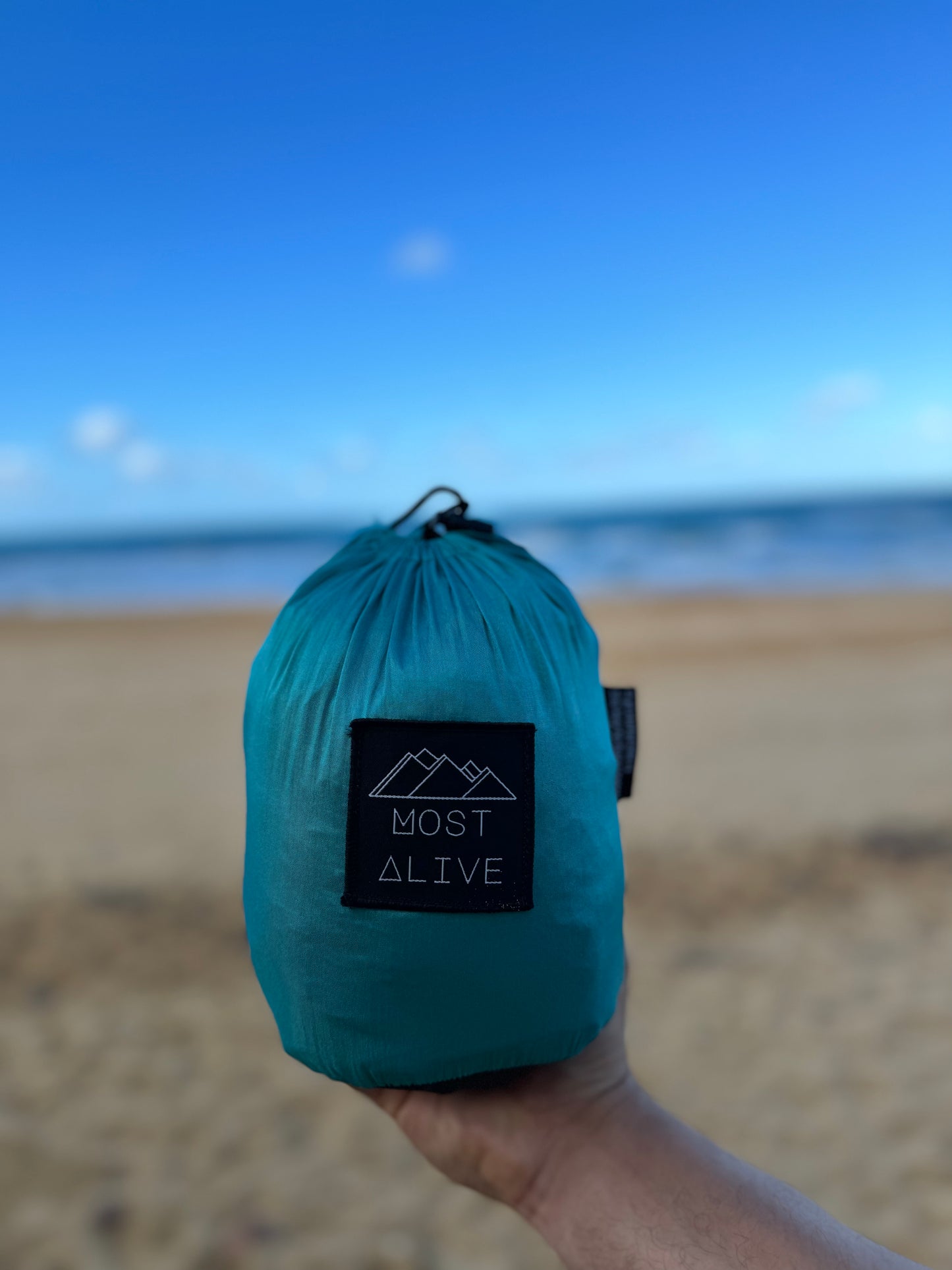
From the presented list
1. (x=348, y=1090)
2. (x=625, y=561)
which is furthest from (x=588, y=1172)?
(x=625, y=561)

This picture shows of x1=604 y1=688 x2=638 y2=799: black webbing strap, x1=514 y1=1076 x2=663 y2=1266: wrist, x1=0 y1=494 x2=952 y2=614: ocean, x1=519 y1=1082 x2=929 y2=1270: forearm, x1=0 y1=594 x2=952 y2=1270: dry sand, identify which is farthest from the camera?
x1=0 y1=494 x2=952 y2=614: ocean

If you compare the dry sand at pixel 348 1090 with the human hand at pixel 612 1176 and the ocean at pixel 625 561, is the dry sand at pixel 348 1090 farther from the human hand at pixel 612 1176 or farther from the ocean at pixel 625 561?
the ocean at pixel 625 561

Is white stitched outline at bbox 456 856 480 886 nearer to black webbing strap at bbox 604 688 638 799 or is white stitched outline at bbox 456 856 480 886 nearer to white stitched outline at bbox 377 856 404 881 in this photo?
white stitched outline at bbox 377 856 404 881

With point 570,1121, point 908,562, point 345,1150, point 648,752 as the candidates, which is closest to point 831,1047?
point 345,1150

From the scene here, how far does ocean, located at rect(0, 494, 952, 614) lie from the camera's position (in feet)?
46.8

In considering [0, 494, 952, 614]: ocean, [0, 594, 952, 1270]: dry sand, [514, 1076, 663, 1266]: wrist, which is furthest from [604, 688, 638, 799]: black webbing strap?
[0, 494, 952, 614]: ocean

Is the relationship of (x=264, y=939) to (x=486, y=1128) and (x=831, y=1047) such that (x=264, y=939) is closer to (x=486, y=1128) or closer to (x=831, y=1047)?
(x=486, y=1128)

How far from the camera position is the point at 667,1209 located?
120cm

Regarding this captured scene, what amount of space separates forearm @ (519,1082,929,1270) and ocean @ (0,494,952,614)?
874cm

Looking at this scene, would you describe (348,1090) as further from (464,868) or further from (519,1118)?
(464,868)

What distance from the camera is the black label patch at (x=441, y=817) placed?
1.13 m

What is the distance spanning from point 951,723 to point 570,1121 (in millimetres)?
5172

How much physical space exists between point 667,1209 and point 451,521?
39.4 inches

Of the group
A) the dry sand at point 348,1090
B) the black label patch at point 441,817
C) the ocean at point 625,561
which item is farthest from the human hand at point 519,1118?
the ocean at point 625,561
